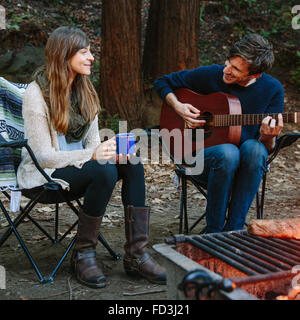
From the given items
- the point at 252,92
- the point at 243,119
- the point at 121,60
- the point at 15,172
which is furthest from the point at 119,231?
the point at 121,60

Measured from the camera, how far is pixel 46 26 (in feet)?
27.1

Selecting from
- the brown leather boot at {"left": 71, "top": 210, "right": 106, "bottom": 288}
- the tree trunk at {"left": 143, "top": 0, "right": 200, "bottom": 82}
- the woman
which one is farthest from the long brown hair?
the tree trunk at {"left": 143, "top": 0, "right": 200, "bottom": 82}

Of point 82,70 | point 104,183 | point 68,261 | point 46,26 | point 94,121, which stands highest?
point 46,26

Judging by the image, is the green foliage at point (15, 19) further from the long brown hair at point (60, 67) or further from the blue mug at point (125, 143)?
the blue mug at point (125, 143)

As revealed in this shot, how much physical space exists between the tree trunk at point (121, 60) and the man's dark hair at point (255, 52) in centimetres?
304

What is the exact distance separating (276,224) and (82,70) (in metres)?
1.52

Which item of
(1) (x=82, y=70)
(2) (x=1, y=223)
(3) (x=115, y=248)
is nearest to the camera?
(1) (x=82, y=70)

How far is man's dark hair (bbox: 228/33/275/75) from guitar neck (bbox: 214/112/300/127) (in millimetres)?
338

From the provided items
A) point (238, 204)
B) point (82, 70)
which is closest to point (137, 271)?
point (238, 204)

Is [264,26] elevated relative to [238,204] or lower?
elevated

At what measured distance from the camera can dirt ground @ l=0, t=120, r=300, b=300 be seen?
2582 millimetres

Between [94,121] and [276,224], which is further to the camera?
[94,121]

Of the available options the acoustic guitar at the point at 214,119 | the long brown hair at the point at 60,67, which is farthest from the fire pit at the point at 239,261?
the long brown hair at the point at 60,67
